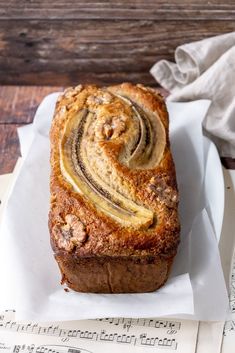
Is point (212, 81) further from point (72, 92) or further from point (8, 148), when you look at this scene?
point (8, 148)

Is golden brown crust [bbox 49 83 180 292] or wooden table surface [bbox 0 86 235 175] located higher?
golden brown crust [bbox 49 83 180 292]

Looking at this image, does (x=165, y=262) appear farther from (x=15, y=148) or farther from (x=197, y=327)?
(x=15, y=148)

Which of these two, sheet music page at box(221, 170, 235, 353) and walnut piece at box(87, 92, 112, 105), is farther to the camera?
walnut piece at box(87, 92, 112, 105)

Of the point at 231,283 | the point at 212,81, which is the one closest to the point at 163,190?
Result: the point at 231,283

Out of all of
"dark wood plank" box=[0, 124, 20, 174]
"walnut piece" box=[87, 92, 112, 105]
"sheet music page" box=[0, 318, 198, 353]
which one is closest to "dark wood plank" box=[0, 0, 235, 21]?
"dark wood plank" box=[0, 124, 20, 174]

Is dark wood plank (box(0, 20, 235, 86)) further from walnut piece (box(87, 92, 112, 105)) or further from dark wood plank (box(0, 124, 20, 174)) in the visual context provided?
walnut piece (box(87, 92, 112, 105))

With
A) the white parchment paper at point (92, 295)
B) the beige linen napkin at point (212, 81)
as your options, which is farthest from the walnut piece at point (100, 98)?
the beige linen napkin at point (212, 81)

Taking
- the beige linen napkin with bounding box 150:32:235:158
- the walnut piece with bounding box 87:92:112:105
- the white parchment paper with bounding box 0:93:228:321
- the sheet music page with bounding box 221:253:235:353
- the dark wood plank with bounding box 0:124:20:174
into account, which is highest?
the walnut piece with bounding box 87:92:112:105
